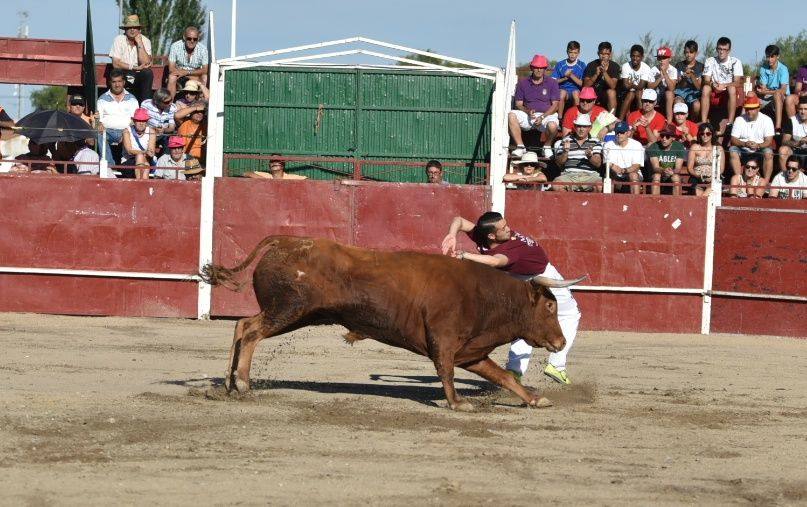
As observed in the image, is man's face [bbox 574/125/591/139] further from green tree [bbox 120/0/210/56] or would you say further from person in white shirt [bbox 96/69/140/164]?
green tree [bbox 120/0/210/56]

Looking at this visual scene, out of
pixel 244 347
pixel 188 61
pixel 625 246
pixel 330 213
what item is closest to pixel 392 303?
pixel 244 347

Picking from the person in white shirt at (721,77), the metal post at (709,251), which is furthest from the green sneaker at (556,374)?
the person in white shirt at (721,77)

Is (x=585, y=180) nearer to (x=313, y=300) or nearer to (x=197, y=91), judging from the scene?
(x=197, y=91)

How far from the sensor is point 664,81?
16.9 m

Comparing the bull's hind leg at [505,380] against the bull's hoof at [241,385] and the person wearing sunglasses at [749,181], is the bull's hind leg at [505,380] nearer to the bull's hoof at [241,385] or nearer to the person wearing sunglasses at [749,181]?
the bull's hoof at [241,385]

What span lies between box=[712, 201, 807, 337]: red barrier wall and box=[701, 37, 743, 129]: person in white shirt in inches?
82.1

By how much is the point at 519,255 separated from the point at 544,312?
0.53 meters

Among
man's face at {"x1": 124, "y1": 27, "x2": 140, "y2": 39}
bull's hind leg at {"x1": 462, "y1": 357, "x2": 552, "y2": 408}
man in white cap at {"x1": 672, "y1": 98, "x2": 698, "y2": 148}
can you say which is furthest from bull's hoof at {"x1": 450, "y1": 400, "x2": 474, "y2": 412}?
man's face at {"x1": 124, "y1": 27, "x2": 140, "y2": 39}

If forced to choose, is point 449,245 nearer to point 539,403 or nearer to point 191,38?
point 539,403

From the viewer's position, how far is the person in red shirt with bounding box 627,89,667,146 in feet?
52.6

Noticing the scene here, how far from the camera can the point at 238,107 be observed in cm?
1630

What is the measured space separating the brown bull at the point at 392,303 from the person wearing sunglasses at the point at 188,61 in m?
8.72

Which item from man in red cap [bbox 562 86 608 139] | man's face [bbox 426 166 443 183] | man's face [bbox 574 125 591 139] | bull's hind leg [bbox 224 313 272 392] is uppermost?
man in red cap [bbox 562 86 608 139]

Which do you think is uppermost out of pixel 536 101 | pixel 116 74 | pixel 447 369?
pixel 116 74
